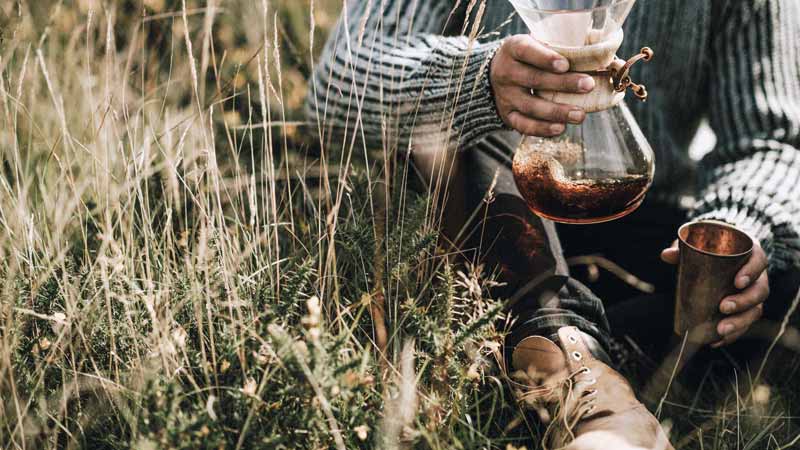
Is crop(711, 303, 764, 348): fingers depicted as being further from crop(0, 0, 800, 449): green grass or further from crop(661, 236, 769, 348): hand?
crop(0, 0, 800, 449): green grass

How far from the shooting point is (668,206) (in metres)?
2.06

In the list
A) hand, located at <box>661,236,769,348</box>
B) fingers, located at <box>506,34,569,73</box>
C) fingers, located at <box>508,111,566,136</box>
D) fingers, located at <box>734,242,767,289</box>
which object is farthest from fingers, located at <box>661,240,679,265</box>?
fingers, located at <box>506,34,569,73</box>

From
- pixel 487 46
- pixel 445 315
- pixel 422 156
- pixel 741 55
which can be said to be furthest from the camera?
pixel 741 55

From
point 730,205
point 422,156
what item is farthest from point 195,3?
point 730,205

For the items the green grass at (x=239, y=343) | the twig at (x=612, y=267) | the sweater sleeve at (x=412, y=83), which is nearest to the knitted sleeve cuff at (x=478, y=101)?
the sweater sleeve at (x=412, y=83)

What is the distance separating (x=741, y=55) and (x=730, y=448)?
1073mm

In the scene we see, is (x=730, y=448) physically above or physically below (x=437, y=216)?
below

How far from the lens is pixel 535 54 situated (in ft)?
4.29

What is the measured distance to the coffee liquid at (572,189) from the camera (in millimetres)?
1365

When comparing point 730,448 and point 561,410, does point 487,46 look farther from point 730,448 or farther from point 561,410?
point 730,448

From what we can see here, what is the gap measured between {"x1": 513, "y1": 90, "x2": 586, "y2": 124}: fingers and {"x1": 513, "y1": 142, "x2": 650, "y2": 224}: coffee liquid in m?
0.07

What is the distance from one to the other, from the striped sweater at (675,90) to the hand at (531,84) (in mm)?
84

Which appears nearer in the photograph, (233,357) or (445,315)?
(233,357)

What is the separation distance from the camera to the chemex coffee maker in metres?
1.30
